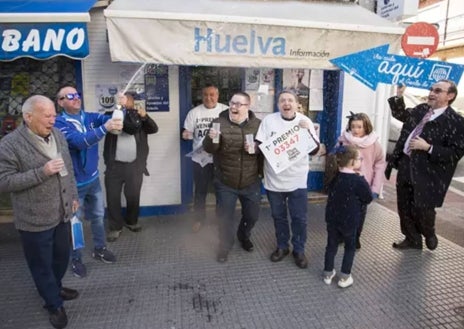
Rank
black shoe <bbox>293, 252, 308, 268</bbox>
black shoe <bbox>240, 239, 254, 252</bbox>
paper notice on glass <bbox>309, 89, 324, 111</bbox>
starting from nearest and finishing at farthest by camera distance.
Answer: black shoe <bbox>293, 252, 308, 268</bbox>
black shoe <bbox>240, 239, 254, 252</bbox>
paper notice on glass <bbox>309, 89, 324, 111</bbox>

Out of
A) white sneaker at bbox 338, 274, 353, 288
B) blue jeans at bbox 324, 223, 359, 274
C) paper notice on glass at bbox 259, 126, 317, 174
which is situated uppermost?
paper notice on glass at bbox 259, 126, 317, 174

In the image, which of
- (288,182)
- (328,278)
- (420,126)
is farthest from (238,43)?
(328,278)

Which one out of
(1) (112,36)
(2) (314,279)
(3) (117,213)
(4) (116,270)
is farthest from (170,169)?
(2) (314,279)

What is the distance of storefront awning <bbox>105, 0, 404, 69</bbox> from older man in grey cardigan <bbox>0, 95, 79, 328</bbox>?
1185mm

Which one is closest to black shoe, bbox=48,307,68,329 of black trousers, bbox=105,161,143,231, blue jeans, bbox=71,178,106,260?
blue jeans, bbox=71,178,106,260

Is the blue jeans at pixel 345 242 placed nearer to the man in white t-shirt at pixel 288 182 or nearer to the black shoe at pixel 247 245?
→ the man in white t-shirt at pixel 288 182

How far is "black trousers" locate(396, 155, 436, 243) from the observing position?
4102mm

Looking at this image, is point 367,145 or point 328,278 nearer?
point 328,278

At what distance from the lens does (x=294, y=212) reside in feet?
12.6

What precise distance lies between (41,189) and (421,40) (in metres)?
4.64

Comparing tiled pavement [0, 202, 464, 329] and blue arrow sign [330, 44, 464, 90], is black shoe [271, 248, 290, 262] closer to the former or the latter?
tiled pavement [0, 202, 464, 329]

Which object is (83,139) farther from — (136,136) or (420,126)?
(420,126)

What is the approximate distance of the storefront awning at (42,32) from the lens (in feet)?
11.4

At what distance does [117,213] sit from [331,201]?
8.34 feet
